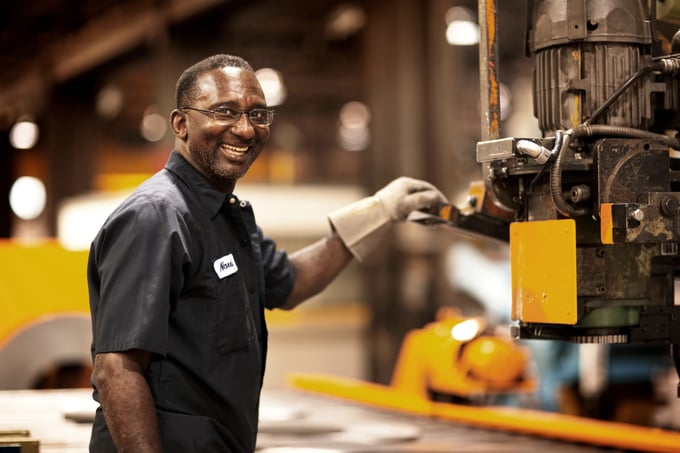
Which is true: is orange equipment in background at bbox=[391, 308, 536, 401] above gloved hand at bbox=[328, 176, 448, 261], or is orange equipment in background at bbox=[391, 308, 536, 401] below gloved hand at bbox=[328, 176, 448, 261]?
below

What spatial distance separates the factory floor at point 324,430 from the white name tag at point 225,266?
109 centimetres

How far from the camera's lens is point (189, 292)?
2.68 meters

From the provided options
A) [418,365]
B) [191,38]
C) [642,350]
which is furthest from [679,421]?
[191,38]

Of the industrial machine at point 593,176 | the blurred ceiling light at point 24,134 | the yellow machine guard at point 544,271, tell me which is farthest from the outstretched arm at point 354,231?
the blurred ceiling light at point 24,134

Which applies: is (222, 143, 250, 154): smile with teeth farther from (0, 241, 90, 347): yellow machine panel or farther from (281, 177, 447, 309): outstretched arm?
(0, 241, 90, 347): yellow machine panel

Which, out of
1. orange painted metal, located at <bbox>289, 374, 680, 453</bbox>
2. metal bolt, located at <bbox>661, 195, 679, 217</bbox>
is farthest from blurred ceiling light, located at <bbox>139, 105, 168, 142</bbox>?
metal bolt, located at <bbox>661, 195, 679, 217</bbox>

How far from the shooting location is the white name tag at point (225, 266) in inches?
107

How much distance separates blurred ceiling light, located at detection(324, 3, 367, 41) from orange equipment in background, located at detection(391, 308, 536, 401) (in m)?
7.80

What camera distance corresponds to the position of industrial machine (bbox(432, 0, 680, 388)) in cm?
280

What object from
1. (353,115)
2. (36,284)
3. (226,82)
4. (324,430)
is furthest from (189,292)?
(353,115)

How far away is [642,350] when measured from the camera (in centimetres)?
799

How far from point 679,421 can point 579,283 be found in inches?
203

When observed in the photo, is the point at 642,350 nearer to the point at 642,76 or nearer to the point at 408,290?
the point at 408,290

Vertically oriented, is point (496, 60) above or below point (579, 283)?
above
